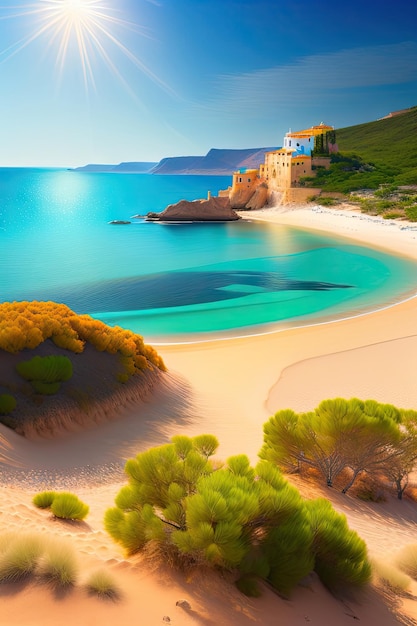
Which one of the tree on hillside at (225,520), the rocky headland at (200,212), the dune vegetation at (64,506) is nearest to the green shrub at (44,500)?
the dune vegetation at (64,506)

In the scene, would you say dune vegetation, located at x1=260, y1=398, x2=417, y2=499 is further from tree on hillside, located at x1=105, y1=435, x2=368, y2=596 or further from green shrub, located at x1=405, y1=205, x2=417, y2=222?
green shrub, located at x1=405, y1=205, x2=417, y2=222

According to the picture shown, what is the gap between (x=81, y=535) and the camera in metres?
5.18

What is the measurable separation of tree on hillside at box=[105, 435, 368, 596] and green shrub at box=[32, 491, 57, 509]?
1483mm

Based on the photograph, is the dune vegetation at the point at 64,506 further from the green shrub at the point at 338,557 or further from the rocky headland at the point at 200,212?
the rocky headland at the point at 200,212

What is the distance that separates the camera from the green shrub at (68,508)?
Answer: 221 inches

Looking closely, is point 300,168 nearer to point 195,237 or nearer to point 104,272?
point 195,237

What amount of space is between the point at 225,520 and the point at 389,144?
137111 millimetres

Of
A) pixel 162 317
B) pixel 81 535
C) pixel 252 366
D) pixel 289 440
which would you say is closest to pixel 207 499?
pixel 81 535

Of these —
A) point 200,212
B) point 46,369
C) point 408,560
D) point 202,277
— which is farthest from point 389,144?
point 408,560

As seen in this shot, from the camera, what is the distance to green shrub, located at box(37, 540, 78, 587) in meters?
3.82

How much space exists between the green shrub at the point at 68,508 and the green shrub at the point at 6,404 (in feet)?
12.6

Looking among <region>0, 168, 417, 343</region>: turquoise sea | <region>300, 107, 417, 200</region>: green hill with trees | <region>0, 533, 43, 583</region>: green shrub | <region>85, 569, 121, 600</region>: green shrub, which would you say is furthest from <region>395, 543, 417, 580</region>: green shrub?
<region>300, 107, 417, 200</region>: green hill with trees

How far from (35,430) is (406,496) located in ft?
22.3

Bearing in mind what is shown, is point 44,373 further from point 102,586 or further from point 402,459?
point 402,459
